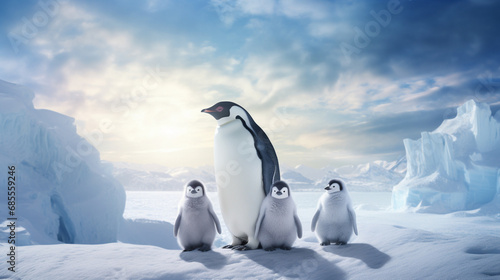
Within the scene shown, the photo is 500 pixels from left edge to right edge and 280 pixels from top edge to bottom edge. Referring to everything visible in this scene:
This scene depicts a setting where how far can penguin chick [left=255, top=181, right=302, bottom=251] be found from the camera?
267cm

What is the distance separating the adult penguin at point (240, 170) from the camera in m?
2.86

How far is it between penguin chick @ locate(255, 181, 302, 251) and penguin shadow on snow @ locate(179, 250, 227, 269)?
39cm

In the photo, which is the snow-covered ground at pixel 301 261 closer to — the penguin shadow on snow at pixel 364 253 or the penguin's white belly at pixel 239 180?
the penguin shadow on snow at pixel 364 253

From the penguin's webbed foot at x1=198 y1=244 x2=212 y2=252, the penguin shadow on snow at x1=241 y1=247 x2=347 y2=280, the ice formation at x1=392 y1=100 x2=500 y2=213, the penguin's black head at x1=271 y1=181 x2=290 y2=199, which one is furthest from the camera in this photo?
the ice formation at x1=392 y1=100 x2=500 y2=213

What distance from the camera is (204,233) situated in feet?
9.29

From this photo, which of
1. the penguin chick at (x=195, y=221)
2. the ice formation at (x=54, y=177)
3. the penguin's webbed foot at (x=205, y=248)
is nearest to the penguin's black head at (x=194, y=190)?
the penguin chick at (x=195, y=221)

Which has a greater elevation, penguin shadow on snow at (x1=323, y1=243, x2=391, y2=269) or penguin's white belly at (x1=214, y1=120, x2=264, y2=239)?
penguin's white belly at (x1=214, y1=120, x2=264, y2=239)

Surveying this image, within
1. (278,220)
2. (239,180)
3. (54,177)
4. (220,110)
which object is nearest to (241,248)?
(278,220)

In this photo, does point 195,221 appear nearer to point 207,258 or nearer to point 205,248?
point 205,248

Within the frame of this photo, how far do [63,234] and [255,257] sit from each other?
8652 millimetres

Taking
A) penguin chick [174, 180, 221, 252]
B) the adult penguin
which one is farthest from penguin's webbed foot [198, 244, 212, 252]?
the adult penguin

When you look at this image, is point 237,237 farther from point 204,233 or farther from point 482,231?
point 482,231

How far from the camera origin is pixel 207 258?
8.32ft

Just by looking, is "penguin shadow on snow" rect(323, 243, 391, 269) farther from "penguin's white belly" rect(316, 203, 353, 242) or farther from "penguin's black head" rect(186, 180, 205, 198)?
"penguin's black head" rect(186, 180, 205, 198)
